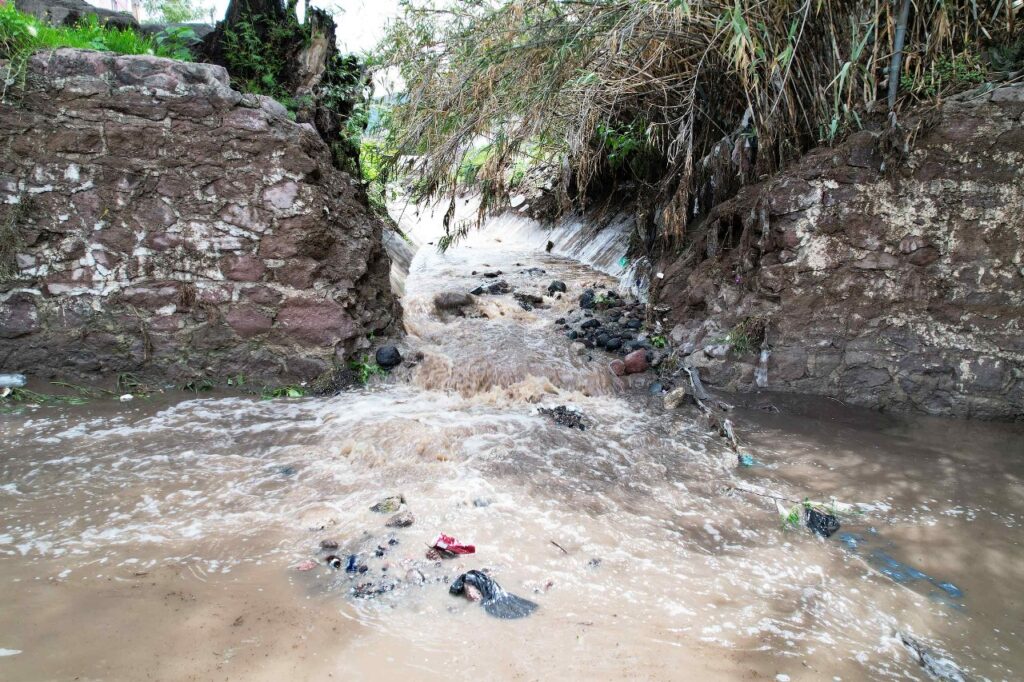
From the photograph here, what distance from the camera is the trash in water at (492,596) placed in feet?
6.96

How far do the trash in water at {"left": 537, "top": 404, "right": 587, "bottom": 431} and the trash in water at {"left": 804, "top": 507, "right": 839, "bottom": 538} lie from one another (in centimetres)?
135

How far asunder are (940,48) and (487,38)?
302 centimetres

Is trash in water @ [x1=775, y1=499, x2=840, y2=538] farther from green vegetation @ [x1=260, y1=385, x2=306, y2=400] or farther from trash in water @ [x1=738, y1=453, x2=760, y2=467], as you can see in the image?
green vegetation @ [x1=260, y1=385, x2=306, y2=400]

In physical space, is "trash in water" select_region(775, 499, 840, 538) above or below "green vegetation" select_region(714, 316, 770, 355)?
below

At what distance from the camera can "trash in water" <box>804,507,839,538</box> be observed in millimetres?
2711

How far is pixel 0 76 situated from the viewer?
348cm

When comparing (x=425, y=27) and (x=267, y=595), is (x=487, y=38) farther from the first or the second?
(x=267, y=595)

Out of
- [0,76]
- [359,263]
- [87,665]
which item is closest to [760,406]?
[359,263]

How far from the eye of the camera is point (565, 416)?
12.8 feet

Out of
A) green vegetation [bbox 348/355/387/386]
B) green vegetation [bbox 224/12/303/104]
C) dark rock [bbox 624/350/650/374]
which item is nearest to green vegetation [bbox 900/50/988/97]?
dark rock [bbox 624/350/650/374]

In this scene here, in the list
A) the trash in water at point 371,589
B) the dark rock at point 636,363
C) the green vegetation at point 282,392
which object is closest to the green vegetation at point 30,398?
the green vegetation at point 282,392

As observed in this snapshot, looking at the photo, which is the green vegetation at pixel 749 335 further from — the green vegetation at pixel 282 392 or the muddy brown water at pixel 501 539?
the green vegetation at pixel 282 392

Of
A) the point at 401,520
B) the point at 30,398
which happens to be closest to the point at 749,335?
the point at 401,520

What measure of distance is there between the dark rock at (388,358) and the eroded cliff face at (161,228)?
0.34m
